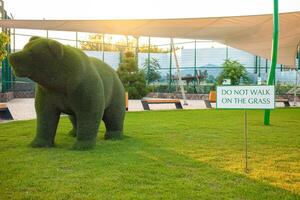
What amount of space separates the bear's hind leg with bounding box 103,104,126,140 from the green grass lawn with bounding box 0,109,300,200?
0.21 meters

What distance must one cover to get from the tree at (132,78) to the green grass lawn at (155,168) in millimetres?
17822

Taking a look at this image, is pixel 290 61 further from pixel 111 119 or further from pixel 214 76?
pixel 111 119

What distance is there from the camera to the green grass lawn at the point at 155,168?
167 inches

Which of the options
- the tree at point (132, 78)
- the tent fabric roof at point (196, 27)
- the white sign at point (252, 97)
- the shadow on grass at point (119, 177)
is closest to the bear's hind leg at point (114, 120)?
the shadow on grass at point (119, 177)

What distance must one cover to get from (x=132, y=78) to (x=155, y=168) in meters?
21.4

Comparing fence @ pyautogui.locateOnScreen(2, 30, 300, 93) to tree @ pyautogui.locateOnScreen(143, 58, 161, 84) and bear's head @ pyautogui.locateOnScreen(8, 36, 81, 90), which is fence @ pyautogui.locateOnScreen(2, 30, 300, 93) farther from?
bear's head @ pyautogui.locateOnScreen(8, 36, 81, 90)

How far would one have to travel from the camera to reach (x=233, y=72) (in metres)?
27.4

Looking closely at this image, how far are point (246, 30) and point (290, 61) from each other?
7.59 metres

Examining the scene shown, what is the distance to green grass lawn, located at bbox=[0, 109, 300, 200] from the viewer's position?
4250 millimetres

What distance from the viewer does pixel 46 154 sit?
625 centimetres

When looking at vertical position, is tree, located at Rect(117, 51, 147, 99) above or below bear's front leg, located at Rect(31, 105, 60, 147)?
above

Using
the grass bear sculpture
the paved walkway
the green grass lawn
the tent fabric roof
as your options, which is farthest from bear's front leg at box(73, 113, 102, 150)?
the tent fabric roof

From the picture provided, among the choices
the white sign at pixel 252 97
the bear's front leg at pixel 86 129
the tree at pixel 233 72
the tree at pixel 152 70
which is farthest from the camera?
the tree at pixel 152 70

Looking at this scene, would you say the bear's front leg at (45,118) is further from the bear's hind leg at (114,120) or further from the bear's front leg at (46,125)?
the bear's hind leg at (114,120)
